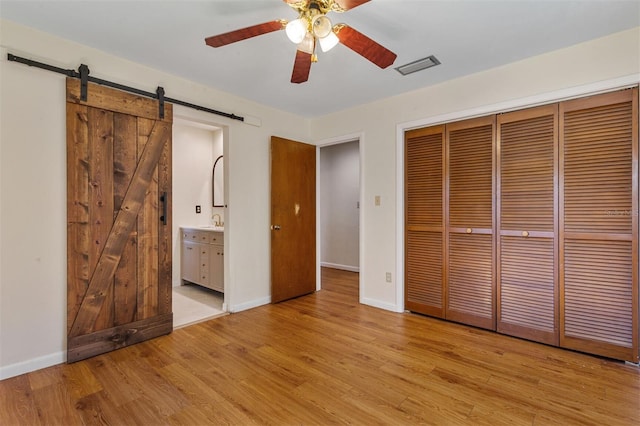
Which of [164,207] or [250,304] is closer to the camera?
[164,207]

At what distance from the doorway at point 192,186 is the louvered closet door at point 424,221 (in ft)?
8.23

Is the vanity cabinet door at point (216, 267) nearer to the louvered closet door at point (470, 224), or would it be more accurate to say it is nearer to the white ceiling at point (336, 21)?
the white ceiling at point (336, 21)

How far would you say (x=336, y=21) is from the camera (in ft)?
7.00

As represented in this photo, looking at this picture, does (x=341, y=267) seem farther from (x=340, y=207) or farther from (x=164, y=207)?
(x=164, y=207)

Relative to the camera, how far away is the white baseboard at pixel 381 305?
3.48 metres

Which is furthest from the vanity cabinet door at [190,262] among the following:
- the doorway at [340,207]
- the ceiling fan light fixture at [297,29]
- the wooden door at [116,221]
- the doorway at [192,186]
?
the ceiling fan light fixture at [297,29]

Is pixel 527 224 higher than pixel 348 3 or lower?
lower

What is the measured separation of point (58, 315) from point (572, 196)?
4.11 m

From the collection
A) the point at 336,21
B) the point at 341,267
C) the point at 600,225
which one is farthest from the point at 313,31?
the point at 341,267

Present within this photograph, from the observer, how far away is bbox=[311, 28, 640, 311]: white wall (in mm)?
2361

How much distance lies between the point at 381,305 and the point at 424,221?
1112 millimetres

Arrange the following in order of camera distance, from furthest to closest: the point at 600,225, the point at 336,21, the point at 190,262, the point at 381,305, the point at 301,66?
the point at 190,262 → the point at 381,305 → the point at 600,225 → the point at 336,21 → the point at 301,66

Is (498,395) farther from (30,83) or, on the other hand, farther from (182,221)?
(182,221)

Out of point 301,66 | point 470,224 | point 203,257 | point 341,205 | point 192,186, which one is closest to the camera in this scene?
point 301,66
